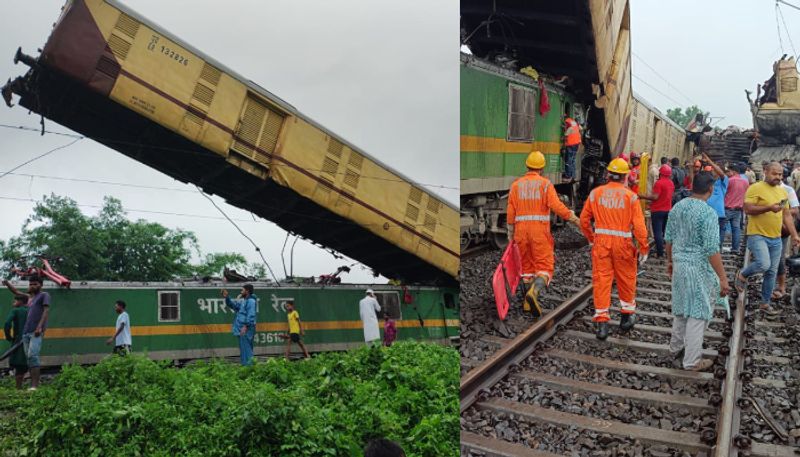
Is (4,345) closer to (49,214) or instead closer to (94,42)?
(49,214)

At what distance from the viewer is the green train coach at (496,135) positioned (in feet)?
17.3

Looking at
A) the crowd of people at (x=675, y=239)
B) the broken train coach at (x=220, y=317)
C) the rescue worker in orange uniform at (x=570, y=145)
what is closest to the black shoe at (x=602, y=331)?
the crowd of people at (x=675, y=239)

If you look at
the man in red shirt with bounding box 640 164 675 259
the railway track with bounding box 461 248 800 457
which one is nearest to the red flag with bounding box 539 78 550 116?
the man in red shirt with bounding box 640 164 675 259

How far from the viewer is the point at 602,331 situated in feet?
11.9

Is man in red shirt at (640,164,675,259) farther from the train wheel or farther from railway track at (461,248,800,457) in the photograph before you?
railway track at (461,248,800,457)

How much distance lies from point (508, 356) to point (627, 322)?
45.6 inches

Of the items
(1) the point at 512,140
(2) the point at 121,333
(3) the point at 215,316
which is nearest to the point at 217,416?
(2) the point at 121,333

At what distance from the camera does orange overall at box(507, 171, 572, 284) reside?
14.3 ft

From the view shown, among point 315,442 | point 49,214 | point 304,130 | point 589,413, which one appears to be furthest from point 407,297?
point 589,413

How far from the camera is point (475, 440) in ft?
6.93

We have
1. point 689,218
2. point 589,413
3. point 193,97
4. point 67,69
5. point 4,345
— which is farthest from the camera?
point 193,97

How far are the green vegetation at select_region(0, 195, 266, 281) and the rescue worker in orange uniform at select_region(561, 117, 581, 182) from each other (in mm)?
4250

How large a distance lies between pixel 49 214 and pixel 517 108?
162 inches

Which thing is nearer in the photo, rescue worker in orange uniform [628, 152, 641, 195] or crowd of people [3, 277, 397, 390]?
crowd of people [3, 277, 397, 390]
